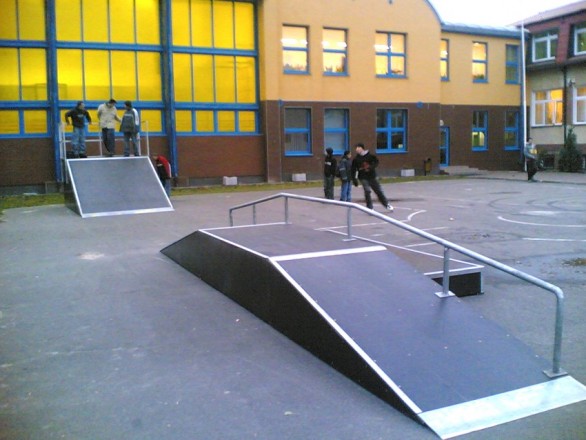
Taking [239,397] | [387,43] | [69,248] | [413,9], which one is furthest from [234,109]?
[239,397]

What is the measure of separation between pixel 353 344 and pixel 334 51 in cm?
2914

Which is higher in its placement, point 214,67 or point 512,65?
point 512,65

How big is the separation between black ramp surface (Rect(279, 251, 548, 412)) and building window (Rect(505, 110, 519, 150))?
35.0 meters

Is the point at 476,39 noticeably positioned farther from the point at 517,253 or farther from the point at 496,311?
the point at 496,311

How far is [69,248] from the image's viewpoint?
1288 cm

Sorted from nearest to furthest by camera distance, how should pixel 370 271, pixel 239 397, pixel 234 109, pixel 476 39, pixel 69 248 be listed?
pixel 239 397 → pixel 370 271 → pixel 69 248 → pixel 234 109 → pixel 476 39

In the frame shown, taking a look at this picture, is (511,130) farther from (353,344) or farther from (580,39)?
(353,344)

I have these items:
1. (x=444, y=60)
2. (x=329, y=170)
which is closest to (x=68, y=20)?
(x=329, y=170)

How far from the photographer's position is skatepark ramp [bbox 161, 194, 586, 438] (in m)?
5.14

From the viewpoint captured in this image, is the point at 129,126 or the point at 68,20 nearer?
the point at 129,126

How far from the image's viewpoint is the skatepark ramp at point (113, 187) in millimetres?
18703

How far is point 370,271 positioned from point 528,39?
1506 inches

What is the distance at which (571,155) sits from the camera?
120 feet

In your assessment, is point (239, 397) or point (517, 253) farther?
point (517, 253)
